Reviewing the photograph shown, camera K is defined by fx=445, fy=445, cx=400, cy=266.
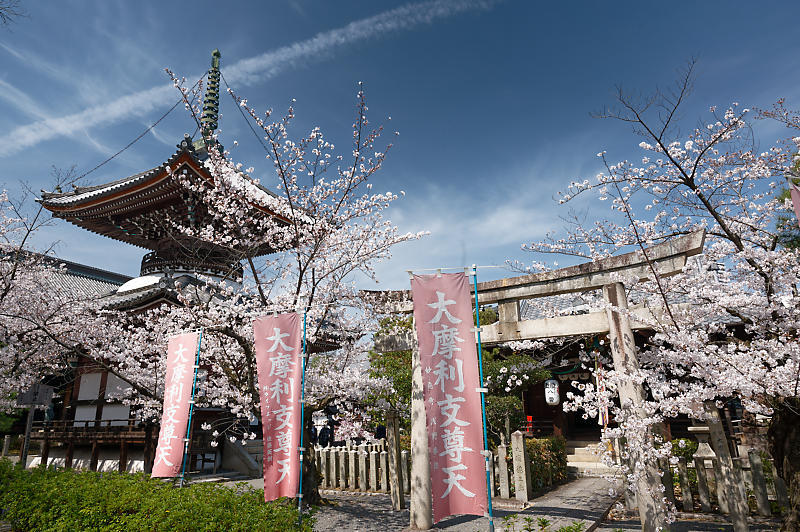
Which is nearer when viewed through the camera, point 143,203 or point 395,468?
point 395,468

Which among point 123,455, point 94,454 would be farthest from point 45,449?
point 123,455

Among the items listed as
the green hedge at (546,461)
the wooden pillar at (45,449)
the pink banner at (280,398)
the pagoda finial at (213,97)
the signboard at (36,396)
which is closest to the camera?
the pink banner at (280,398)

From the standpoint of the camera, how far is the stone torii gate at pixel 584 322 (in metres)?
6.75

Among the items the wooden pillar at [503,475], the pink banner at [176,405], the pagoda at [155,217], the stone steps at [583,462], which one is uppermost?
the pagoda at [155,217]

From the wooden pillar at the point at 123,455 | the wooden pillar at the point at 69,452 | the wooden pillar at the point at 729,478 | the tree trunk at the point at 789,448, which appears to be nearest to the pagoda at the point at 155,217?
the wooden pillar at the point at 123,455

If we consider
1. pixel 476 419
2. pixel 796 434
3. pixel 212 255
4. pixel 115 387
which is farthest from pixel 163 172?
pixel 796 434

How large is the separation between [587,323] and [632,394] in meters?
1.39

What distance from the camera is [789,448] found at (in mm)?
6566

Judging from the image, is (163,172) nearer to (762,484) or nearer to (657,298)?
(657,298)

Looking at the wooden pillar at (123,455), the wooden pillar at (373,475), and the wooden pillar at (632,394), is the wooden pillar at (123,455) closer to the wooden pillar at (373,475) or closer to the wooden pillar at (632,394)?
the wooden pillar at (373,475)

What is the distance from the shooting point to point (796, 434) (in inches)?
256

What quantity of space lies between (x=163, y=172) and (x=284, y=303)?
8.46 metres

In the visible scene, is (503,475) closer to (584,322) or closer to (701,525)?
(701,525)

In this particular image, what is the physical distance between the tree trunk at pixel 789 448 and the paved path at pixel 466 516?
9.34ft
